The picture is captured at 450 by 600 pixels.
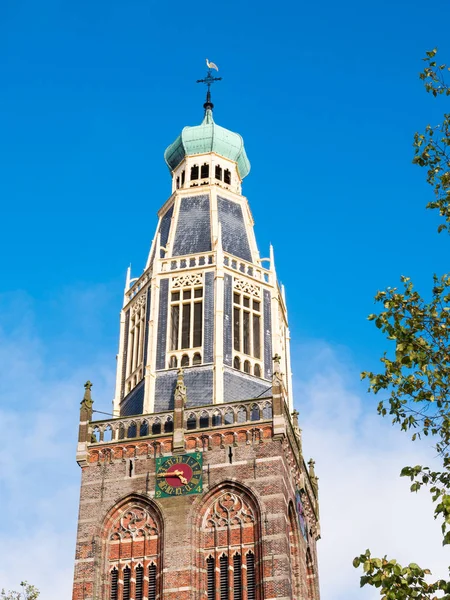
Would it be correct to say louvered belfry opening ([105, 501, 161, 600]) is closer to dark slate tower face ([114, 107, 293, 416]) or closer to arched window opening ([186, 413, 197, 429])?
arched window opening ([186, 413, 197, 429])

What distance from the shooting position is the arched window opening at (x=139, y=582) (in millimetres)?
38438

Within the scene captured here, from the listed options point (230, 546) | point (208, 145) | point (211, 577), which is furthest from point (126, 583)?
point (208, 145)

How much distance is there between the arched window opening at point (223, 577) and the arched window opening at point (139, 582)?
3.01 meters

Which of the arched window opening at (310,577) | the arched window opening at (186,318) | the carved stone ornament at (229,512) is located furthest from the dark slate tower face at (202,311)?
the arched window opening at (310,577)

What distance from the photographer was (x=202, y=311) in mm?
46250

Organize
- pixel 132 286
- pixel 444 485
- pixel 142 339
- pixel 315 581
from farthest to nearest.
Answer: pixel 132 286
pixel 142 339
pixel 315 581
pixel 444 485

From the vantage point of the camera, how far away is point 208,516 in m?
39.4

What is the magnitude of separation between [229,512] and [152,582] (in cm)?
387

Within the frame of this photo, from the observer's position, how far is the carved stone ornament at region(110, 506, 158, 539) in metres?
39.6

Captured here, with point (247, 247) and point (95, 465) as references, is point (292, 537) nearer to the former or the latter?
point (95, 465)

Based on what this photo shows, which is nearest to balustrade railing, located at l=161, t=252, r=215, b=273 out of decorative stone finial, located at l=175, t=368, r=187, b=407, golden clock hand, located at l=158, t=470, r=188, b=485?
decorative stone finial, located at l=175, t=368, r=187, b=407

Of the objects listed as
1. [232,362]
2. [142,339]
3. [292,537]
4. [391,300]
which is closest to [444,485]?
[391,300]

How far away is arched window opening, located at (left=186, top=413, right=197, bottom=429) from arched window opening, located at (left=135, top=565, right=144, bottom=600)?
6133 millimetres

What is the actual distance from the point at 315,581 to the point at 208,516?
743cm
